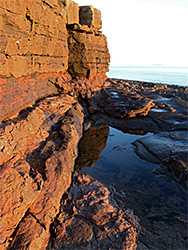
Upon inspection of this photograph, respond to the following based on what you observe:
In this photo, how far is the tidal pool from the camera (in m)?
2.94

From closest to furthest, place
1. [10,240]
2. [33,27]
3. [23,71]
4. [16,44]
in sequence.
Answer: [10,240]
[16,44]
[23,71]
[33,27]

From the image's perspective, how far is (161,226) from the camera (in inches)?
122

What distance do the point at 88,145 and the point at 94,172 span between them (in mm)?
1495

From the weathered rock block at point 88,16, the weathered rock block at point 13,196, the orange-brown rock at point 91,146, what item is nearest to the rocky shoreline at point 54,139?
the weathered rock block at point 13,196

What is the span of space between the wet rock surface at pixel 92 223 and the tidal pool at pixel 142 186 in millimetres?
328

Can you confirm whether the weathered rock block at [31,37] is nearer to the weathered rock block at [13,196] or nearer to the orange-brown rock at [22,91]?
the orange-brown rock at [22,91]

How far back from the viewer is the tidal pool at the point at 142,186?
9.66ft

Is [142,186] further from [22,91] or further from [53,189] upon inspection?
[22,91]

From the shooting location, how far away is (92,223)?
292 cm

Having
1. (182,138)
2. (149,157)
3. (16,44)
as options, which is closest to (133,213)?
(149,157)

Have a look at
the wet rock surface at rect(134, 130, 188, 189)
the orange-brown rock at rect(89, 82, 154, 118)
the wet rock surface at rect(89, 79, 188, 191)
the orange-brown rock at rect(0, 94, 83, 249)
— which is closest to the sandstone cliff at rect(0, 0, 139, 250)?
the orange-brown rock at rect(0, 94, 83, 249)

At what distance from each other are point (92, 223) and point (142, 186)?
1.83m

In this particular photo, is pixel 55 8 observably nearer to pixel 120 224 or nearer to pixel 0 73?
pixel 0 73

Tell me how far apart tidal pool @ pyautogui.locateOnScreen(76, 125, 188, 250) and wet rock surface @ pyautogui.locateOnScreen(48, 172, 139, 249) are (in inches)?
12.9
